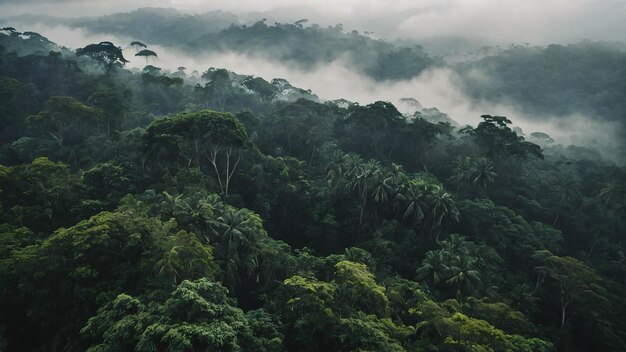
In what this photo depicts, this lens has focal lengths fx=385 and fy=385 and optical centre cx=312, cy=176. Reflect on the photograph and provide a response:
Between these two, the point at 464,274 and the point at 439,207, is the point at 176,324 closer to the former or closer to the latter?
the point at 464,274

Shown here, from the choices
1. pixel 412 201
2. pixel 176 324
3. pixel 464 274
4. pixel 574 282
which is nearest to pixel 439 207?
pixel 412 201

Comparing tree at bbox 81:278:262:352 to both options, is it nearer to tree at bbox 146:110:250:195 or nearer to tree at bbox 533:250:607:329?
tree at bbox 146:110:250:195

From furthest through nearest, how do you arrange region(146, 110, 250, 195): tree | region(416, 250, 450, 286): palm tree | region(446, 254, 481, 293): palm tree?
1. region(146, 110, 250, 195): tree
2. region(416, 250, 450, 286): palm tree
3. region(446, 254, 481, 293): palm tree

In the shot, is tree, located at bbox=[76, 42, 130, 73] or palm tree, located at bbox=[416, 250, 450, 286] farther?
tree, located at bbox=[76, 42, 130, 73]

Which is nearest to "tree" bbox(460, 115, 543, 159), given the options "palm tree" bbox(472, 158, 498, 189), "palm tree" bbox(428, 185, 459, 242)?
"palm tree" bbox(472, 158, 498, 189)

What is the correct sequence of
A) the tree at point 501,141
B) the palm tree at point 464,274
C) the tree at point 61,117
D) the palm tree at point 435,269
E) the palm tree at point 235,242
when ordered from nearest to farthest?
the palm tree at point 235,242, the palm tree at point 464,274, the palm tree at point 435,269, the tree at point 61,117, the tree at point 501,141

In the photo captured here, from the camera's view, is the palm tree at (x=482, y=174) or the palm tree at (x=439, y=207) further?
the palm tree at (x=482, y=174)

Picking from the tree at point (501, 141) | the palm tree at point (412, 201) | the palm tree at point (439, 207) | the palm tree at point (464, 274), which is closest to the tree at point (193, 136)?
the palm tree at point (412, 201)

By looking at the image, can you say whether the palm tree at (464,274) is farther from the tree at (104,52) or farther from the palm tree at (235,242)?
the tree at (104,52)
